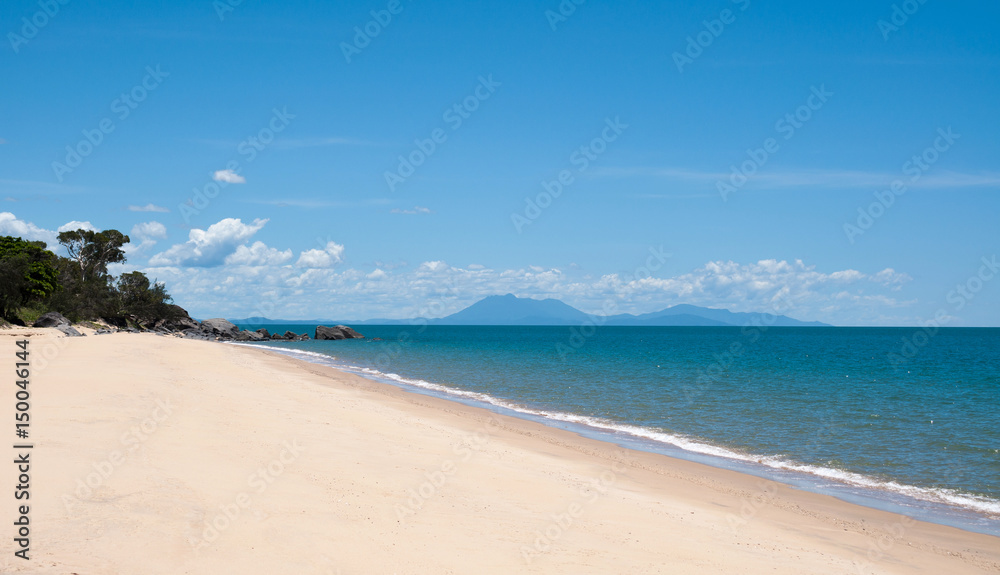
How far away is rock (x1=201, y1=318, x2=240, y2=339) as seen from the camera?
10294 centimetres

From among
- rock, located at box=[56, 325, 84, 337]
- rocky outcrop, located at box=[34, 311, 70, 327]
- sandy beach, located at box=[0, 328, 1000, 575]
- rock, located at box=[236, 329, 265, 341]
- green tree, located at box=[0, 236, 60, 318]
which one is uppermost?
green tree, located at box=[0, 236, 60, 318]

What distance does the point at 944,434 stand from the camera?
21.6 metres

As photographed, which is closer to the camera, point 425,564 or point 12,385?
point 425,564

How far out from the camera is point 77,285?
68562 millimetres

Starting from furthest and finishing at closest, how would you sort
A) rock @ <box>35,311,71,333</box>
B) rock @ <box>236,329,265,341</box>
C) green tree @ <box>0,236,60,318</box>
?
rock @ <box>236,329,265,341</box>
rock @ <box>35,311,71,333</box>
green tree @ <box>0,236,60,318</box>

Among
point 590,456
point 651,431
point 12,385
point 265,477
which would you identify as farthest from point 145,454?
point 651,431

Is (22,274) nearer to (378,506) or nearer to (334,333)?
(378,506)

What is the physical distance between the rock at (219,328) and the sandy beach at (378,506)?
93.9 m

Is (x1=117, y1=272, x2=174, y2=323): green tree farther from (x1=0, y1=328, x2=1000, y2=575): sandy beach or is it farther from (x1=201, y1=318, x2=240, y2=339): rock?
(x1=0, y1=328, x2=1000, y2=575): sandy beach

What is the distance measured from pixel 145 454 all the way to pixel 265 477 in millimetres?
2196

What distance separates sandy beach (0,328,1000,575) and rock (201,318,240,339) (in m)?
93.9

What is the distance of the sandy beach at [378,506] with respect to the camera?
697 centimetres

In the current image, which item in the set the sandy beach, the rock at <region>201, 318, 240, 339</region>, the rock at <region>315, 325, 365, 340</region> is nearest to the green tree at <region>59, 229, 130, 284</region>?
the rock at <region>201, 318, 240, 339</region>

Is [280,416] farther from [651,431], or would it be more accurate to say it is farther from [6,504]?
[651,431]
